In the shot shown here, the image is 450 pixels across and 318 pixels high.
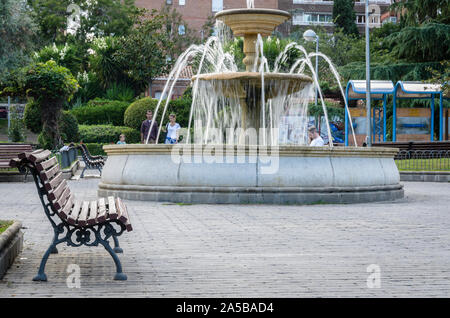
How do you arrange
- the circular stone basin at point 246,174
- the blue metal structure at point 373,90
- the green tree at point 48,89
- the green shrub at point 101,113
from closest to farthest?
the circular stone basin at point 246,174, the green tree at point 48,89, the blue metal structure at point 373,90, the green shrub at point 101,113

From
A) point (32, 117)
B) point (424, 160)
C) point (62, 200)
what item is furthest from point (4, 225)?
point (32, 117)

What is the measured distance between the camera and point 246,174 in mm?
12133

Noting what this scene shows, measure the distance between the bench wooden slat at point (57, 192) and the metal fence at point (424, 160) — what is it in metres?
18.4

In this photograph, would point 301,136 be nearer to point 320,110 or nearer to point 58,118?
point 320,110

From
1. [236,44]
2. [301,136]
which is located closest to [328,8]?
[236,44]

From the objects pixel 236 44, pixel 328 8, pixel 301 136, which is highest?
pixel 328 8

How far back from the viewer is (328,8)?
92.1 m

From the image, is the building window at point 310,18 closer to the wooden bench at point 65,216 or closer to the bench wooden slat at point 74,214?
the bench wooden slat at point 74,214

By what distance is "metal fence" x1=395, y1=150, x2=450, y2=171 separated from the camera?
→ 23625 millimetres

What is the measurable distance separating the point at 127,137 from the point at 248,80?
2328cm

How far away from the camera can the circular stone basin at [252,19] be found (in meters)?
15.2

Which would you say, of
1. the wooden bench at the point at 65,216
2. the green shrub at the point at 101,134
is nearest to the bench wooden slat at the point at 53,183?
the wooden bench at the point at 65,216
